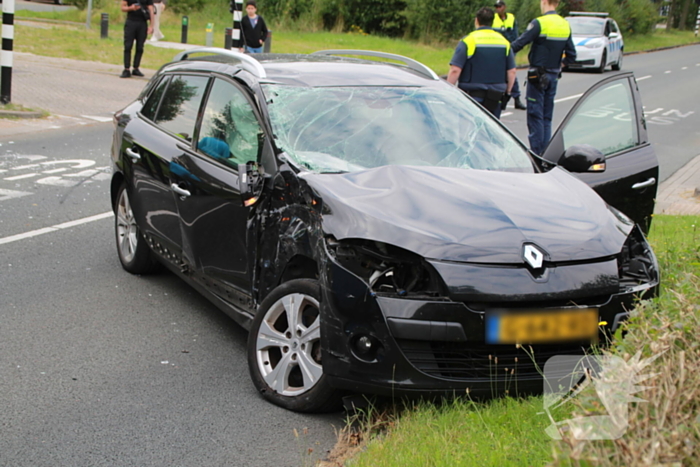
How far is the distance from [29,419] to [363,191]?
188 centimetres

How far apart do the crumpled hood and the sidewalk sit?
5.15 meters

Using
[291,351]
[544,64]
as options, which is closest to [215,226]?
[291,351]

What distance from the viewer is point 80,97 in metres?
15.7

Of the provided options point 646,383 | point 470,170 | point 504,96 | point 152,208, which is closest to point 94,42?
point 504,96

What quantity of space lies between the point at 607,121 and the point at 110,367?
3.89 m

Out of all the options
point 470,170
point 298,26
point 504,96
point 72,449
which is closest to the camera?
point 72,449

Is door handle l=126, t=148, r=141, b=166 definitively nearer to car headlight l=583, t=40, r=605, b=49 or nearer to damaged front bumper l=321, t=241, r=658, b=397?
damaged front bumper l=321, t=241, r=658, b=397

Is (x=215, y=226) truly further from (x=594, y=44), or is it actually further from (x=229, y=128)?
(x=594, y=44)

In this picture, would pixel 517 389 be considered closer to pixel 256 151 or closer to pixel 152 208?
pixel 256 151

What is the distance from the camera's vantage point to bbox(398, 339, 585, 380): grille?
11.3ft

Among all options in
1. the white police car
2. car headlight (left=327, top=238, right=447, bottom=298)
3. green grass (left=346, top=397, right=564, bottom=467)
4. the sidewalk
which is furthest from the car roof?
the white police car

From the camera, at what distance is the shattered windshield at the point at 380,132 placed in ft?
14.4

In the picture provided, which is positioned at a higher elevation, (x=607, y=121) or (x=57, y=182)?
(x=607, y=121)

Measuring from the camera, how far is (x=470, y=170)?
4.39m
